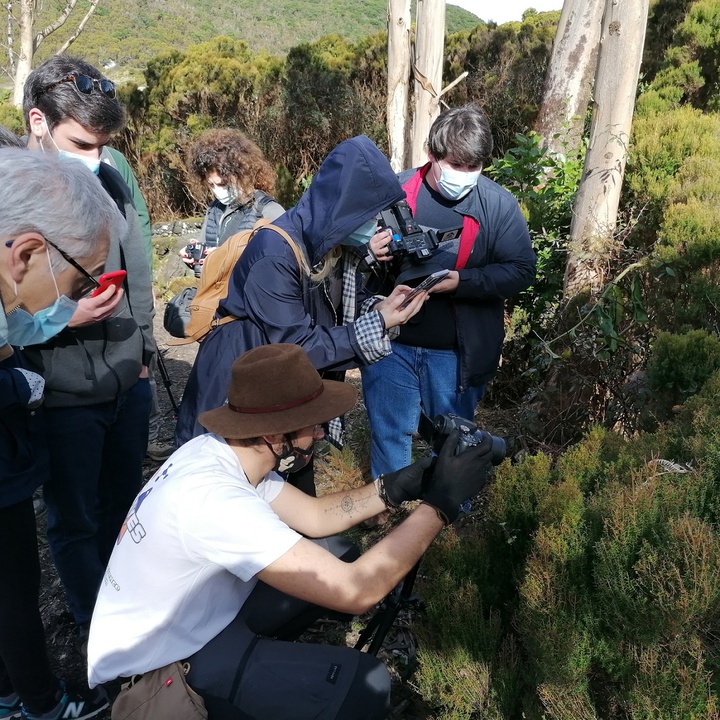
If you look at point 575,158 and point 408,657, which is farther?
point 575,158

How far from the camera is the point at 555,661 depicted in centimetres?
151

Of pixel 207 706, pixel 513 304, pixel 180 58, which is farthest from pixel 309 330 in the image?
pixel 180 58

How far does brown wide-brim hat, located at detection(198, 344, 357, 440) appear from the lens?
1.77 m

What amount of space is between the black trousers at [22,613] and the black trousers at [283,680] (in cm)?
68

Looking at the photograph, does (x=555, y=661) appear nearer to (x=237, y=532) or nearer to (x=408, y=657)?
(x=237, y=532)

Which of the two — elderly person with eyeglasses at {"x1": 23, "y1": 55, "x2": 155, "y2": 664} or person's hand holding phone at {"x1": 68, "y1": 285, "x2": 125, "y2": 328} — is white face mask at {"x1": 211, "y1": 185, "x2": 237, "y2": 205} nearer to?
elderly person with eyeglasses at {"x1": 23, "y1": 55, "x2": 155, "y2": 664}

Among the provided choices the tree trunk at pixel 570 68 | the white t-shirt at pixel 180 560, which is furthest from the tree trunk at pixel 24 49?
the white t-shirt at pixel 180 560

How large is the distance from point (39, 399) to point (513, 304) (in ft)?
8.93

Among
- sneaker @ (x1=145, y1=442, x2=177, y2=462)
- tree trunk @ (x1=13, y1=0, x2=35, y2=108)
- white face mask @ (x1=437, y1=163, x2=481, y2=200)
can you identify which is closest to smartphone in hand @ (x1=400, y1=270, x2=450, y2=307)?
white face mask @ (x1=437, y1=163, x2=481, y2=200)

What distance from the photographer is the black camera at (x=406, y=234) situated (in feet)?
8.39

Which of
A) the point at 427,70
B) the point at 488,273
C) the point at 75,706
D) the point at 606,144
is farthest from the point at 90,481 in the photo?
the point at 427,70

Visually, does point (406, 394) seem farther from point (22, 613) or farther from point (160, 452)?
point (160, 452)

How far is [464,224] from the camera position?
274 cm

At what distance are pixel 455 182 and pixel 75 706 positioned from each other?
230cm
